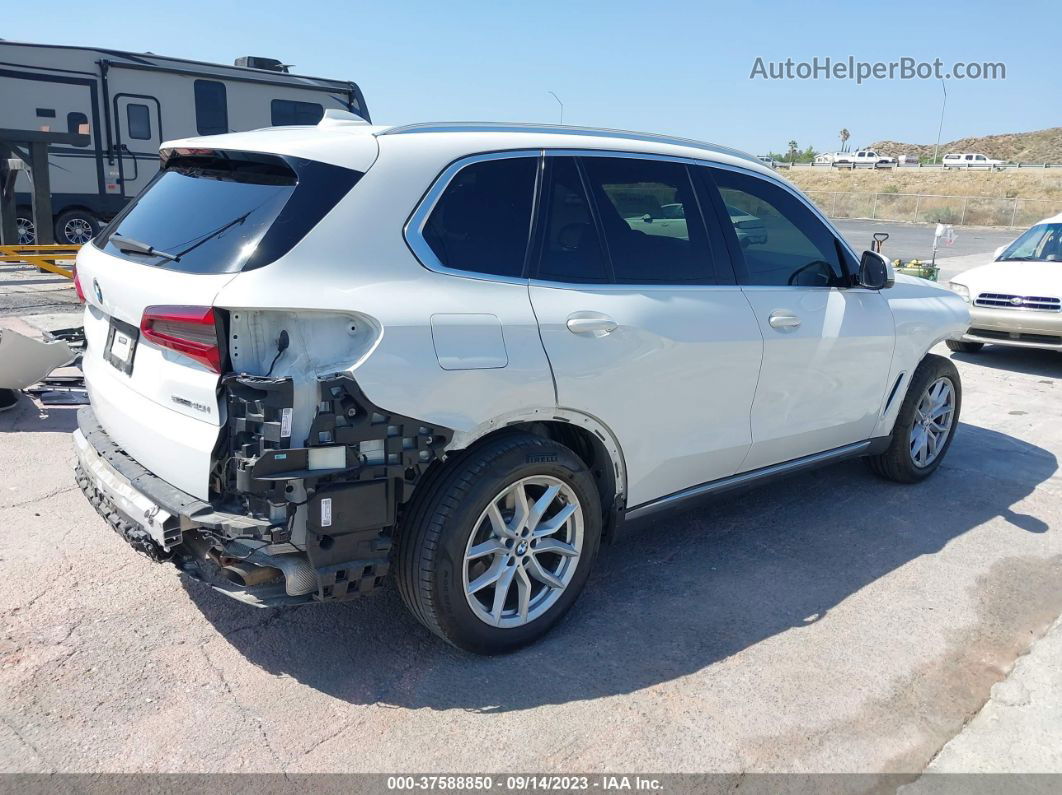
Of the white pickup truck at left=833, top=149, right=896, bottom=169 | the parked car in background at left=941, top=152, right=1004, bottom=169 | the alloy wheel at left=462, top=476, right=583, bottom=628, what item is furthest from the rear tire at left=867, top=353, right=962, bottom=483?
the parked car in background at left=941, top=152, right=1004, bottom=169

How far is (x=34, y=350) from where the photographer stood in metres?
5.75

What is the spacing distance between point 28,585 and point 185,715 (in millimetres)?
1276

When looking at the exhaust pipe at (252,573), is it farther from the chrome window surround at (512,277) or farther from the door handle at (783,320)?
the door handle at (783,320)

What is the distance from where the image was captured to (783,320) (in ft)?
13.4

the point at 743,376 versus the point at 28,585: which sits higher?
the point at 743,376

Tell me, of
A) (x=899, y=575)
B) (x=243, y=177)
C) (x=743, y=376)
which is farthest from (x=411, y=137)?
(x=899, y=575)

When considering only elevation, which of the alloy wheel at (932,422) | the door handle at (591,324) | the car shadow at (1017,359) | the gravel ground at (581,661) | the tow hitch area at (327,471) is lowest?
the gravel ground at (581,661)

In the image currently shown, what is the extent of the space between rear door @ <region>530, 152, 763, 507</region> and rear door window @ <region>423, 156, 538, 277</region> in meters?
0.10

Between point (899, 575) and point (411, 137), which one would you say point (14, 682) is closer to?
point (411, 137)

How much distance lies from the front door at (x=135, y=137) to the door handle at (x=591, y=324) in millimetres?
12003

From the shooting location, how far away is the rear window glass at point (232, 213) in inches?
110

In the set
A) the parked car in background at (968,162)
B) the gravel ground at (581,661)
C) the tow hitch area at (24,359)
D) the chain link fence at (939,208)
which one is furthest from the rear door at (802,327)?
the parked car in background at (968,162)

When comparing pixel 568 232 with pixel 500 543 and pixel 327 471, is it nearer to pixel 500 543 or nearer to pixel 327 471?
pixel 500 543

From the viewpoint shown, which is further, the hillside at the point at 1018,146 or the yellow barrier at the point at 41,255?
the hillside at the point at 1018,146
